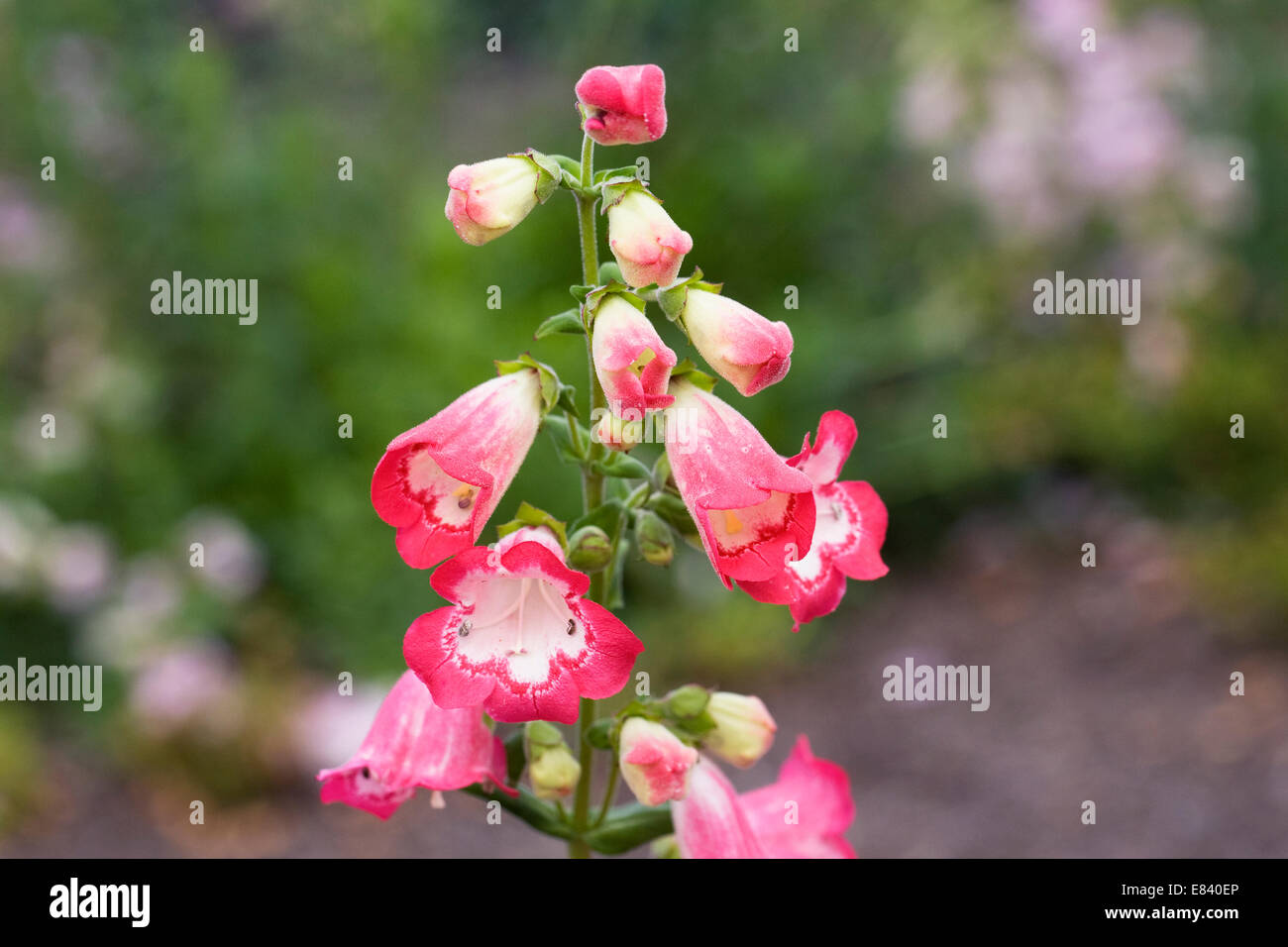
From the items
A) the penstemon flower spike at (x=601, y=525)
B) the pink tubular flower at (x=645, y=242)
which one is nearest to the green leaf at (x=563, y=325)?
the penstemon flower spike at (x=601, y=525)

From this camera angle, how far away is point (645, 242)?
41.2 inches

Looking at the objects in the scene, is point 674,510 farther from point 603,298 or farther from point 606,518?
point 603,298

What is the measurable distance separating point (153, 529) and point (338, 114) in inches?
78.9

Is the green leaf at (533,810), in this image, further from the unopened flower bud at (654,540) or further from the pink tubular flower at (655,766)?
the unopened flower bud at (654,540)

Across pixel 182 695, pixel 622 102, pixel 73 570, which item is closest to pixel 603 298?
pixel 622 102

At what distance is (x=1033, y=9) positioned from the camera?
4.39 m

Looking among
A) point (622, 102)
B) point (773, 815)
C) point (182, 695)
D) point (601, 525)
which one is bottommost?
point (182, 695)

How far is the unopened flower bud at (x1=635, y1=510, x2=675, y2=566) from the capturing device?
3.80ft

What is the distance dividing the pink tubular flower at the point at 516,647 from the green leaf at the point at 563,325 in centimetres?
20

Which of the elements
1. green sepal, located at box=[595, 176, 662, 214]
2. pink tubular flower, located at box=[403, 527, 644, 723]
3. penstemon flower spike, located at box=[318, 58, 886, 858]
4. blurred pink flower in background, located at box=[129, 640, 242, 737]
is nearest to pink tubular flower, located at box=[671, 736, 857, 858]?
penstemon flower spike, located at box=[318, 58, 886, 858]

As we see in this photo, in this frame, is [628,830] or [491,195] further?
[628,830]

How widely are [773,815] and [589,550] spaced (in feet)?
1.39
